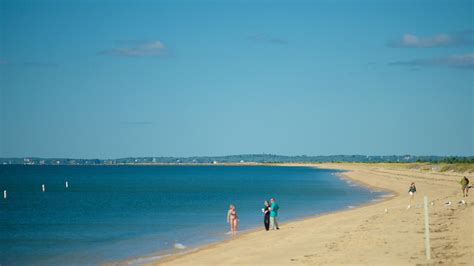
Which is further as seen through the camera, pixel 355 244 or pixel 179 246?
pixel 179 246

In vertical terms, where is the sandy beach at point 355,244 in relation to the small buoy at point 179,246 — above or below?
above

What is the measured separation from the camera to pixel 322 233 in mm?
28469

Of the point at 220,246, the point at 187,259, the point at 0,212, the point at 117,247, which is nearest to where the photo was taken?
the point at 187,259

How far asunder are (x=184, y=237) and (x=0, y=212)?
30.0 m

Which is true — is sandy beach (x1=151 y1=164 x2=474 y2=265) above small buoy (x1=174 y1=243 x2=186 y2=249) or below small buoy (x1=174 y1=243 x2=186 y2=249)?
above

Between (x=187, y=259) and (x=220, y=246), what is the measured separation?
387cm

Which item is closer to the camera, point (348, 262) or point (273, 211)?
point (348, 262)

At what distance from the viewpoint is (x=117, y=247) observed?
1182 inches

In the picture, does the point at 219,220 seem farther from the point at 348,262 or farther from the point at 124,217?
the point at 348,262

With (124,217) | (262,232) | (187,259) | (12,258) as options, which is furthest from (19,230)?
(187,259)

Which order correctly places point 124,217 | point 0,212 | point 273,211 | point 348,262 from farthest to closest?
point 0,212 < point 124,217 < point 273,211 < point 348,262

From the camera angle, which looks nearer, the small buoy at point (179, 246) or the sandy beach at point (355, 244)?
the sandy beach at point (355, 244)

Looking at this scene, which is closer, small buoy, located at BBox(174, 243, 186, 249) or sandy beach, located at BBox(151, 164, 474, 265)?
sandy beach, located at BBox(151, 164, 474, 265)

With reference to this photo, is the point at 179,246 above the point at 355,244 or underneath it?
underneath
